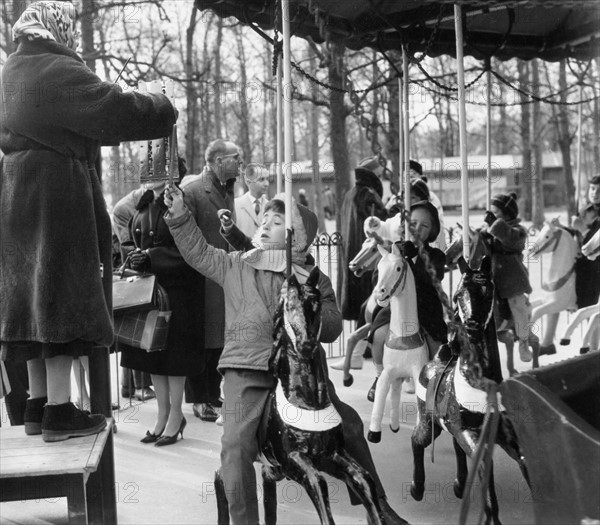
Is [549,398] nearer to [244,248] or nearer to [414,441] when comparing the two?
[414,441]

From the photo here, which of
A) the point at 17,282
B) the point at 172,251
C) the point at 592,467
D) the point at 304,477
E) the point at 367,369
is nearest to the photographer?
the point at 592,467

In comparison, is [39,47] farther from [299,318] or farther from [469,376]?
[469,376]

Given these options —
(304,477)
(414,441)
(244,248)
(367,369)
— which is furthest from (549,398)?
(367,369)

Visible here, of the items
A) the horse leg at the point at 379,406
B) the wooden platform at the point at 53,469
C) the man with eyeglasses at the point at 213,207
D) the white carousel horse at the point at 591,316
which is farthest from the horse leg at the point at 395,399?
the white carousel horse at the point at 591,316

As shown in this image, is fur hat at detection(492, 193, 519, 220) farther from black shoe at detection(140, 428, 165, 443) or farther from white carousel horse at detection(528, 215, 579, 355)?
black shoe at detection(140, 428, 165, 443)

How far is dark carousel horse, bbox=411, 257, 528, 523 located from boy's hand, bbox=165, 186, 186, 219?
1.45m

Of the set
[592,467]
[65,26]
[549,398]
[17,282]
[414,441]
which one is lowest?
[414,441]

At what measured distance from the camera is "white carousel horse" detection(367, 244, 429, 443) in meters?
5.20

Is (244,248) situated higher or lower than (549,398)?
higher

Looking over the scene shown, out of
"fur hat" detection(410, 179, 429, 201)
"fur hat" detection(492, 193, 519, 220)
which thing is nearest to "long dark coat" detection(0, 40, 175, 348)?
"fur hat" detection(410, 179, 429, 201)

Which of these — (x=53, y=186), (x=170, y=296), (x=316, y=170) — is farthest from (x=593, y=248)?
(x=316, y=170)

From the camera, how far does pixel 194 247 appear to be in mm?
4227

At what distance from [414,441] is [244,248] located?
144cm

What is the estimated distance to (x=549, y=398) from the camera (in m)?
2.52
